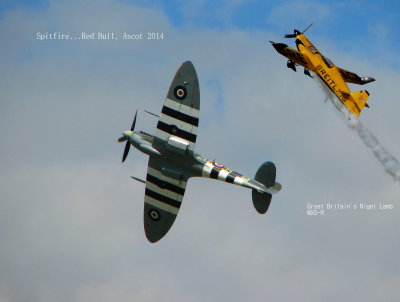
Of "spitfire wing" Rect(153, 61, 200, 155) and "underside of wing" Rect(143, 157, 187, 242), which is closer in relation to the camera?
"spitfire wing" Rect(153, 61, 200, 155)

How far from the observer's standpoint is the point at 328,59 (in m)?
51.6

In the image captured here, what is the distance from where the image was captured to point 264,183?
137 feet

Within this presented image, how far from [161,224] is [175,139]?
17.2ft

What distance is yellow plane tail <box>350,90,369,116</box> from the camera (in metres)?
49.1

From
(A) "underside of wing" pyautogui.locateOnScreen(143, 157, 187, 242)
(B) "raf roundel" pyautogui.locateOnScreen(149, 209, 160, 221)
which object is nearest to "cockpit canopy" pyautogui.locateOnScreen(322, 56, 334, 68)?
(A) "underside of wing" pyautogui.locateOnScreen(143, 157, 187, 242)

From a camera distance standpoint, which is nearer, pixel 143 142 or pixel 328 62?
pixel 143 142

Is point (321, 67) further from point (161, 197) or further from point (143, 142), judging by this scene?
point (143, 142)

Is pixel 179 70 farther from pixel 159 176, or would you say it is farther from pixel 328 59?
pixel 328 59

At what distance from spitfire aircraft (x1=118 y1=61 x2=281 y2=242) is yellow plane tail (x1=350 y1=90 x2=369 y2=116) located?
931 centimetres

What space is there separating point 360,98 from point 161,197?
12739 mm

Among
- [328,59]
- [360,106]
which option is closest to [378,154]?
[360,106]

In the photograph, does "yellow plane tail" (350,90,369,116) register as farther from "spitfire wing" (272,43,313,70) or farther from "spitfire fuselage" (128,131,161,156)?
"spitfire fuselage" (128,131,161,156)

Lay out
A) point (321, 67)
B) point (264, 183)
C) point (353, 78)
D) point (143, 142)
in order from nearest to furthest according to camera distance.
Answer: point (264, 183)
point (143, 142)
point (321, 67)
point (353, 78)

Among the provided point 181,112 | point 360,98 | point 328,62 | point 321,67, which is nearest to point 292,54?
point 321,67
